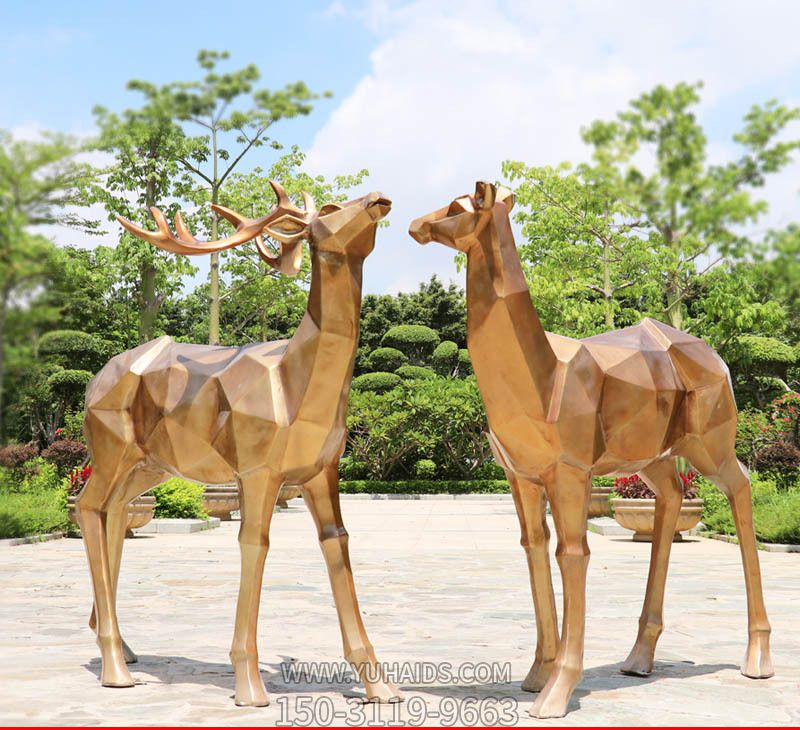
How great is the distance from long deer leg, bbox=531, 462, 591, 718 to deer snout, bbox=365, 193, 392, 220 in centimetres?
155

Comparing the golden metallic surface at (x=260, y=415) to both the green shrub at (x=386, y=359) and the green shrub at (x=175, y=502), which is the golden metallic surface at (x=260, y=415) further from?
the green shrub at (x=386, y=359)

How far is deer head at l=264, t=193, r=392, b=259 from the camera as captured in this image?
450 centimetres

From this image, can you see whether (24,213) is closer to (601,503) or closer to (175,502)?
(175,502)

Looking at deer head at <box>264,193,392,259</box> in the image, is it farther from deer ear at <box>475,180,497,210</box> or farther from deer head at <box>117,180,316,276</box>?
deer ear at <box>475,180,497,210</box>

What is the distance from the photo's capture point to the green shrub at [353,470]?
3278 cm

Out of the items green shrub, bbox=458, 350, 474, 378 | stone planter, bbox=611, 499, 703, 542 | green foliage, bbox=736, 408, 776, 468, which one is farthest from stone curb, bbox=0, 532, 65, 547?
green shrub, bbox=458, 350, 474, 378

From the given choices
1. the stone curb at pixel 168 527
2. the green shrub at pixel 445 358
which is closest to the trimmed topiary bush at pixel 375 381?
the green shrub at pixel 445 358

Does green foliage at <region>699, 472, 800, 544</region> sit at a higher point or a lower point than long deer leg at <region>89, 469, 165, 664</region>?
lower

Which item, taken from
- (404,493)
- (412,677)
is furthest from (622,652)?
(404,493)

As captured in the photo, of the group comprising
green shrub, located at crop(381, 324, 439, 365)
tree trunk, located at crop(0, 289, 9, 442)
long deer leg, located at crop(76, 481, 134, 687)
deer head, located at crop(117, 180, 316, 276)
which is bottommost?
long deer leg, located at crop(76, 481, 134, 687)

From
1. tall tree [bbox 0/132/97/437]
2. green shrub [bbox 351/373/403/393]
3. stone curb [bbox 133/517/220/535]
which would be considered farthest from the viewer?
green shrub [bbox 351/373/403/393]

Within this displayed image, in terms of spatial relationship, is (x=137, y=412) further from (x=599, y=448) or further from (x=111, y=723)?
(x=599, y=448)

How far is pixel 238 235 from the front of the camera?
4523 mm

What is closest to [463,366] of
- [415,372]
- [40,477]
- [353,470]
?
[415,372]
